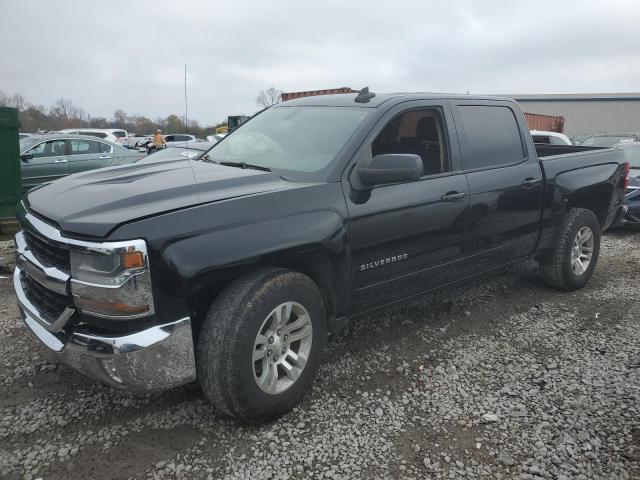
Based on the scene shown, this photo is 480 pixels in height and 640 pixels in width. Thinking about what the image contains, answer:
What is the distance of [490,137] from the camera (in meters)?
4.27

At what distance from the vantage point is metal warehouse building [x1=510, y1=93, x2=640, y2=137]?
44.2 m

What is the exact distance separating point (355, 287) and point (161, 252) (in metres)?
1.31

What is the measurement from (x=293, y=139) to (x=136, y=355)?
1918 mm

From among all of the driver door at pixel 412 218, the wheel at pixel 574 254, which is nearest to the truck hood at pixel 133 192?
the driver door at pixel 412 218

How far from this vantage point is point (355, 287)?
10.7 feet

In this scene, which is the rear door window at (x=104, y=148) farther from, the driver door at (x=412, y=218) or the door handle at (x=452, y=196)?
the door handle at (x=452, y=196)

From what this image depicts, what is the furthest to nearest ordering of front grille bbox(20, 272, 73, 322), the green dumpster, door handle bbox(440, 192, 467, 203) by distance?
the green dumpster, door handle bbox(440, 192, 467, 203), front grille bbox(20, 272, 73, 322)

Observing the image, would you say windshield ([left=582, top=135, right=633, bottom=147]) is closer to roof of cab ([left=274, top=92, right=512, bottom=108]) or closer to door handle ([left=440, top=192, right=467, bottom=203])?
roof of cab ([left=274, top=92, right=512, bottom=108])

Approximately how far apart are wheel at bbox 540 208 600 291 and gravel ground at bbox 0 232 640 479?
90cm

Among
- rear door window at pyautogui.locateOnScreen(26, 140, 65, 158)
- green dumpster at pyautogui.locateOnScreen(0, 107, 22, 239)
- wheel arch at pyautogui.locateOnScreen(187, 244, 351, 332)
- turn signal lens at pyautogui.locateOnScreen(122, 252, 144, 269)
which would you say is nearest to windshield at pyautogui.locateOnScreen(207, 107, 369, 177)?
wheel arch at pyautogui.locateOnScreen(187, 244, 351, 332)

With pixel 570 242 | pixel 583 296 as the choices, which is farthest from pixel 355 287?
pixel 583 296

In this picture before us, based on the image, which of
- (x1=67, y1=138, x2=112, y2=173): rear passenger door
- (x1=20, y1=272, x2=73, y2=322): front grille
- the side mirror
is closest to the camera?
(x1=20, y1=272, x2=73, y2=322): front grille

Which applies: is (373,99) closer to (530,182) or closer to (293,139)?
(293,139)

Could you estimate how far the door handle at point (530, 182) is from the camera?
4.38 metres
